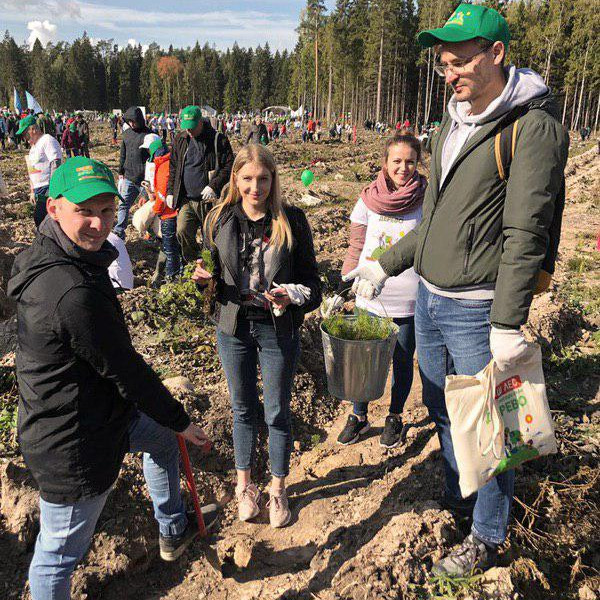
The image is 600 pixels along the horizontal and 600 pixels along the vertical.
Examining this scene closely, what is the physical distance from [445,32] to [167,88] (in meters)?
91.7

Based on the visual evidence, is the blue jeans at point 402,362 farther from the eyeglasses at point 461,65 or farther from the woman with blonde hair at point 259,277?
the eyeglasses at point 461,65

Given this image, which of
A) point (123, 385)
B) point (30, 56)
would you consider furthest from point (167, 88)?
point (123, 385)

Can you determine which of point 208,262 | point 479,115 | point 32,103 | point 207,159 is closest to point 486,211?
point 479,115

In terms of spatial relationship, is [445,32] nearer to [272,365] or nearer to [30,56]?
[272,365]

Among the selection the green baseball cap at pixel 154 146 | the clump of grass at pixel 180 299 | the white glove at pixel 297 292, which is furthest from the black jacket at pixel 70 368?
the green baseball cap at pixel 154 146

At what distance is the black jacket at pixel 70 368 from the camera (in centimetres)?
165

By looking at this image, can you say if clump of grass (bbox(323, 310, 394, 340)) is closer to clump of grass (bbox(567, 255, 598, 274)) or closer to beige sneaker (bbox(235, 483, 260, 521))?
beige sneaker (bbox(235, 483, 260, 521))

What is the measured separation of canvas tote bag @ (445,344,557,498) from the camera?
1909 millimetres

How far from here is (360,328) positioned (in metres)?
2.96

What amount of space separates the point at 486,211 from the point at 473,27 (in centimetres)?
63

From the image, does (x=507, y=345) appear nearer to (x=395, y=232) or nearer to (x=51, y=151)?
(x=395, y=232)

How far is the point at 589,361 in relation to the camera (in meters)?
4.45

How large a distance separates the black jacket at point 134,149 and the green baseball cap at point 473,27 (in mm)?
5773

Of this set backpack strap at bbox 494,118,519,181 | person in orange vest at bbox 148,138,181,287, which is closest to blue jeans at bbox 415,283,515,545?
backpack strap at bbox 494,118,519,181
